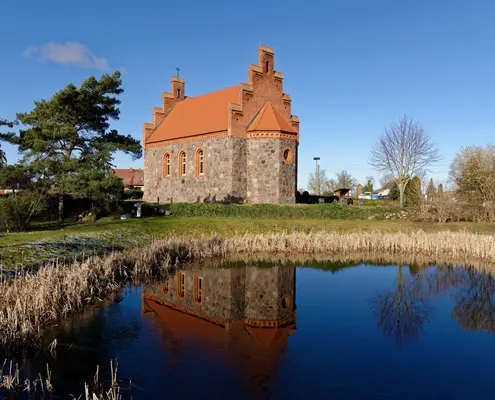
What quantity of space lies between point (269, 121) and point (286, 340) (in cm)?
2227

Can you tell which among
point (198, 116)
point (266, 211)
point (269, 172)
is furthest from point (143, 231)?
point (198, 116)

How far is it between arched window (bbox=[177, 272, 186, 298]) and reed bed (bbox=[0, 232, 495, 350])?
832 millimetres

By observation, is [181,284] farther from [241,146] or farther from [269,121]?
[269,121]

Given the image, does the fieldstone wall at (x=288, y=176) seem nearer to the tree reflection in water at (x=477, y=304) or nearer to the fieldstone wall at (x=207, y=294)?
the fieldstone wall at (x=207, y=294)

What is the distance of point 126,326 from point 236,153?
2091cm

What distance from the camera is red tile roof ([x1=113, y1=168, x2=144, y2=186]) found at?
66.4 meters

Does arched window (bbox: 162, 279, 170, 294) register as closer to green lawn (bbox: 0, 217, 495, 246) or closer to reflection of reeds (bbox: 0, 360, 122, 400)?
green lawn (bbox: 0, 217, 495, 246)

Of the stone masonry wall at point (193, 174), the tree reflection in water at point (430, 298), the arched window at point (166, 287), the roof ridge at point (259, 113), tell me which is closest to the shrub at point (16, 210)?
the arched window at point (166, 287)

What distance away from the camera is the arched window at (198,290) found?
11444mm

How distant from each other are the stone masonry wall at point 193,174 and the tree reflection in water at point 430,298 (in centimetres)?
1617

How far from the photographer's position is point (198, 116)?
3338 centimetres

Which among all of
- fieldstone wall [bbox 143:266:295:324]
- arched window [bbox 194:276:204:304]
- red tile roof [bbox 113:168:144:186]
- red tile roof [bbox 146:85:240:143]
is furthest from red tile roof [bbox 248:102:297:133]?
red tile roof [bbox 113:168:144:186]

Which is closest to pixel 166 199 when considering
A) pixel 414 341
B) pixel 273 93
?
pixel 273 93

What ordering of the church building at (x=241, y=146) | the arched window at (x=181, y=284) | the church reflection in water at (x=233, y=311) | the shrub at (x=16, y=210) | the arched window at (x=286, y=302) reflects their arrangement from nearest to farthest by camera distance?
the church reflection in water at (x=233, y=311) → the arched window at (x=286, y=302) → the arched window at (x=181, y=284) → the shrub at (x=16, y=210) → the church building at (x=241, y=146)
